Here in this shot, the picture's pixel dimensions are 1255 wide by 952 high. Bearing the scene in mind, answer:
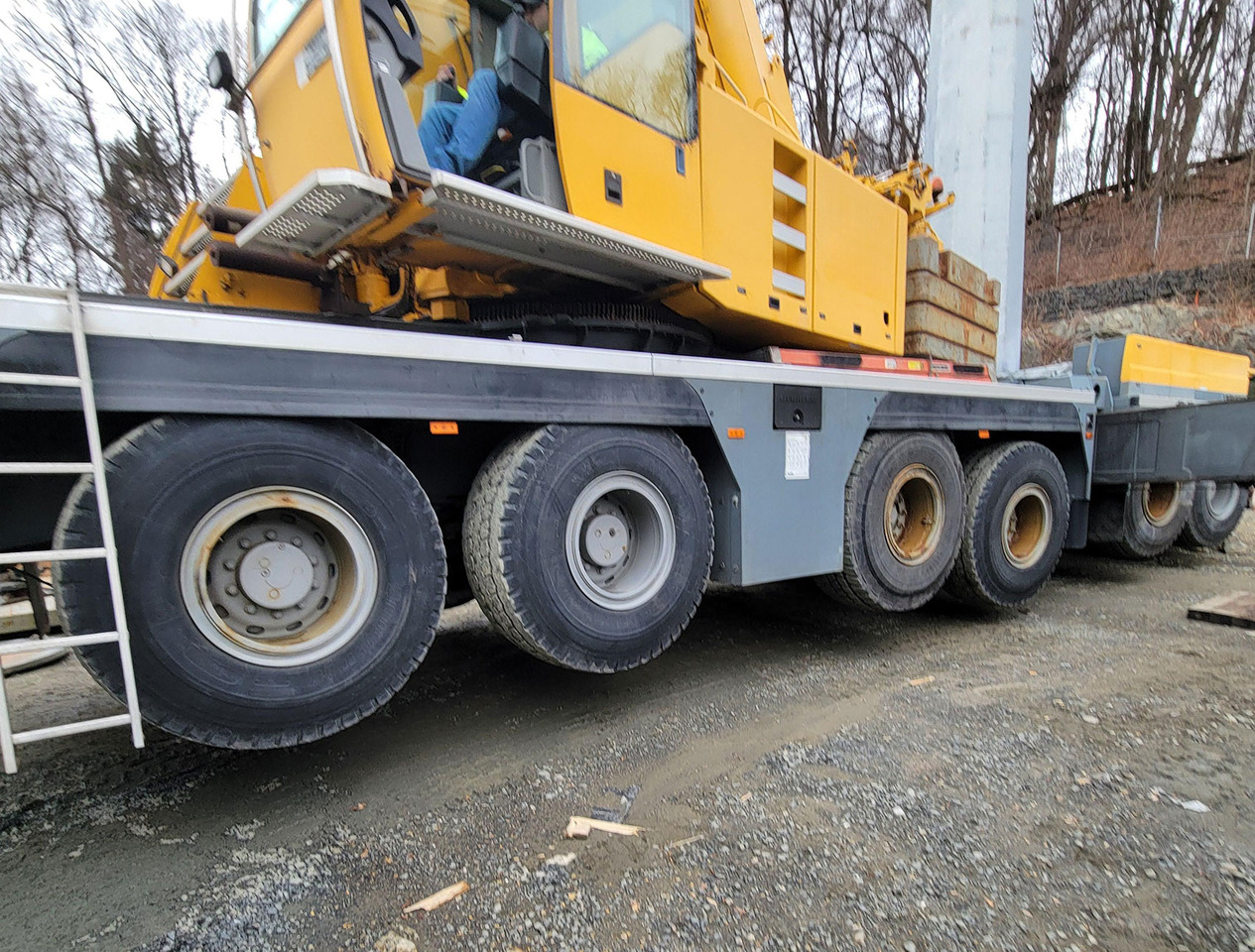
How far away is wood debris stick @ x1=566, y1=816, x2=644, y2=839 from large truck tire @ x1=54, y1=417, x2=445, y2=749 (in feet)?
2.59

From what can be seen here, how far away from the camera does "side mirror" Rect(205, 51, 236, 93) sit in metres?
2.98

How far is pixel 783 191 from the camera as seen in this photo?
3.63 m

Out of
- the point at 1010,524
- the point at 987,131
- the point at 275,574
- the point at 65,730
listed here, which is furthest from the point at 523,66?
the point at 987,131

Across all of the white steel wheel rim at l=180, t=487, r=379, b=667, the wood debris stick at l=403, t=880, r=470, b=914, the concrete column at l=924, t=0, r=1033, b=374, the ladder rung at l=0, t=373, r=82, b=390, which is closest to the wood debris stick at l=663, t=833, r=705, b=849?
the wood debris stick at l=403, t=880, r=470, b=914

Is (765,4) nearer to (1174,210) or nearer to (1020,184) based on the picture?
(1174,210)

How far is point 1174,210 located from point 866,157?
925 centimetres

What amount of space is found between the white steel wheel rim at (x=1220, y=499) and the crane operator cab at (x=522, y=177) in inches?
232

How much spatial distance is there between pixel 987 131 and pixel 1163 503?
6.07 metres

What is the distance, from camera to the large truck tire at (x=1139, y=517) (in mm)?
6105

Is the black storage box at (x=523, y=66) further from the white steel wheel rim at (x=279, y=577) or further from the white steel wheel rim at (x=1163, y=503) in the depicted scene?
the white steel wheel rim at (x=1163, y=503)

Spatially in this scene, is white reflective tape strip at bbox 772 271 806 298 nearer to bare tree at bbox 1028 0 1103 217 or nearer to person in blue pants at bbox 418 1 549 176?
person in blue pants at bbox 418 1 549 176

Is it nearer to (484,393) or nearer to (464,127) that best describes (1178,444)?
(484,393)

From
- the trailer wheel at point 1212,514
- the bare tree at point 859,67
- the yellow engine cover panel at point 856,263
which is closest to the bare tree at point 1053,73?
the bare tree at point 859,67

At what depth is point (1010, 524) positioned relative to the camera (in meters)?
4.84
